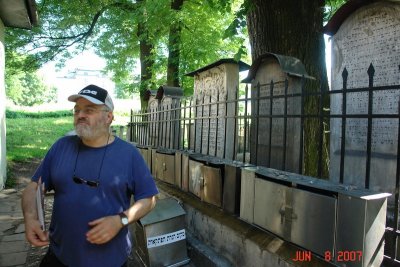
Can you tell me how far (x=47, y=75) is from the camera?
264ft

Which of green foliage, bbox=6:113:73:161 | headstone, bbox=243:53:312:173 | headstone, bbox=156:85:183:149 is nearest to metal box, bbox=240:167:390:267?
headstone, bbox=243:53:312:173

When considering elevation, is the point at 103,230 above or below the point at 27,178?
above

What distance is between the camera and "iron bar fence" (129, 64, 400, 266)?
290 centimetres

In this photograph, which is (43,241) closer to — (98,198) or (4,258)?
(98,198)

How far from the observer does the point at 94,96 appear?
2.53m

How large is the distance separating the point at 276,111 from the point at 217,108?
1.08 metres

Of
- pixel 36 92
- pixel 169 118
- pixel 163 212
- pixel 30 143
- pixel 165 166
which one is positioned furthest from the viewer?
pixel 36 92

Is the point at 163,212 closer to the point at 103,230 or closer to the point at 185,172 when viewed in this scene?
the point at 185,172

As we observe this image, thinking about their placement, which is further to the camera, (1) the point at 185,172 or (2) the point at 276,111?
(1) the point at 185,172

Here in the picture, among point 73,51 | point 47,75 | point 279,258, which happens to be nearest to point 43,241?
point 279,258

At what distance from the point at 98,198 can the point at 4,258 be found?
3.26m

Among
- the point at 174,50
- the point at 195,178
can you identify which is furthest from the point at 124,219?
the point at 174,50

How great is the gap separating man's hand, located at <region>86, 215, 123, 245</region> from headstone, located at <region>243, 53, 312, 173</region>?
203 centimetres

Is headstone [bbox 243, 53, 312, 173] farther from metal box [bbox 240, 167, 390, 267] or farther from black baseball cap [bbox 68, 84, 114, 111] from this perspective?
black baseball cap [bbox 68, 84, 114, 111]
